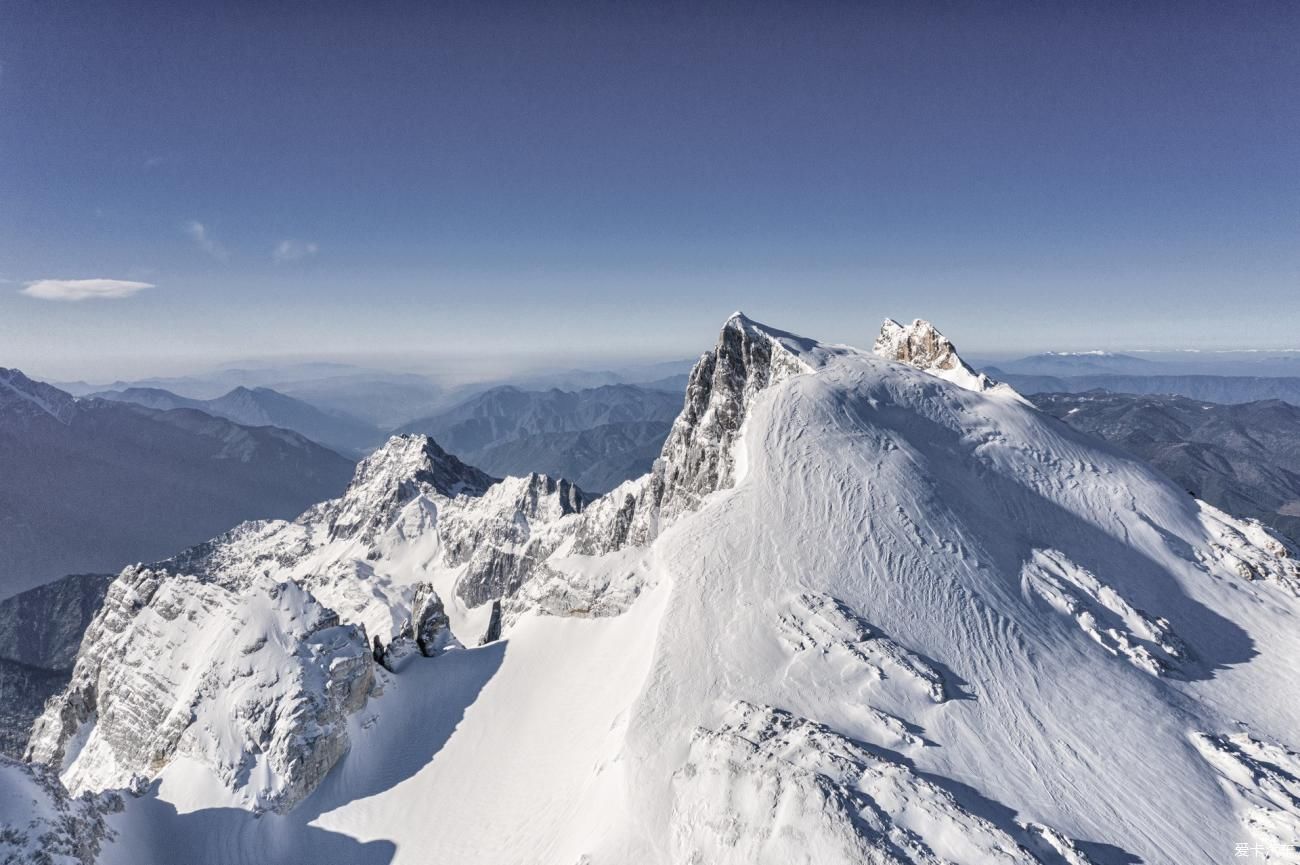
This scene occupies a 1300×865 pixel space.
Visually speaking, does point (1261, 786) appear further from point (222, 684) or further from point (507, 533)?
point (507, 533)

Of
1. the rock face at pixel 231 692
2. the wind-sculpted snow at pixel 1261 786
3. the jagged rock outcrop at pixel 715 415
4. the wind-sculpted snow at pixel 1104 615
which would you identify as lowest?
the rock face at pixel 231 692

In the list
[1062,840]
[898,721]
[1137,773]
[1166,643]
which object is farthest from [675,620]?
[1166,643]

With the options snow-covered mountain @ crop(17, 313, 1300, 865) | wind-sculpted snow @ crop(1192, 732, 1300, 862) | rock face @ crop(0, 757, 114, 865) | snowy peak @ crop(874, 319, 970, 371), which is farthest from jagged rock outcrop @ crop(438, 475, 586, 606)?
wind-sculpted snow @ crop(1192, 732, 1300, 862)

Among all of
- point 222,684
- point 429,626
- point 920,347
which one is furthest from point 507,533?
point 920,347

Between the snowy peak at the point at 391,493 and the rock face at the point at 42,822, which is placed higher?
the rock face at the point at 42,822

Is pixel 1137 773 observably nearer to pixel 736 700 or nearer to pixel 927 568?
pixel 927 568

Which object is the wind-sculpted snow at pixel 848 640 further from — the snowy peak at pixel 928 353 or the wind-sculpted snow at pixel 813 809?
the snowy peak at pixel 928 353

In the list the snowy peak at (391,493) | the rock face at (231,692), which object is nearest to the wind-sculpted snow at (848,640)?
the rock face at (231,692)
